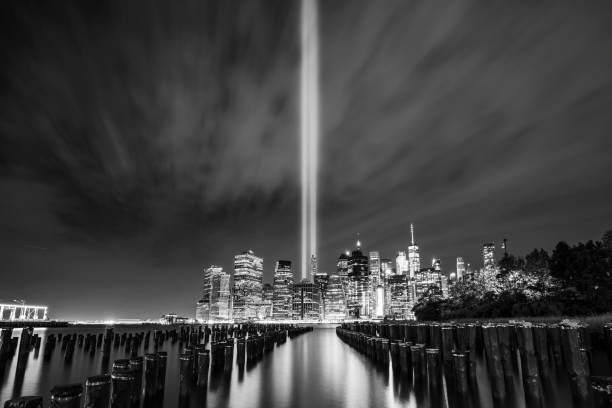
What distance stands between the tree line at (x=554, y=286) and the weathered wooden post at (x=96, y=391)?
39.0 m

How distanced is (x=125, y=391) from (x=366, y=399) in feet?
27.6

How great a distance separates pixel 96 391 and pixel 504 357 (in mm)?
19572

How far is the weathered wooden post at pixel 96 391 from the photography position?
7.24 metres

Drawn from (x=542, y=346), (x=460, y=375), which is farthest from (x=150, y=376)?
(x=542, y=346)

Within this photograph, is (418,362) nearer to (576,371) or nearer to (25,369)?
(576,371)

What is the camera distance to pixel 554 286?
39.0m

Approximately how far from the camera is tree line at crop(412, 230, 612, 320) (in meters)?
34.9

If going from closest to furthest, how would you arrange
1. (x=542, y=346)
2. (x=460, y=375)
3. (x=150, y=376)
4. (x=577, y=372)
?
1. (x=150, y=376)
2. (x=460, y=375)
3. (x=577, y=372)
4. (x=542, y=346)

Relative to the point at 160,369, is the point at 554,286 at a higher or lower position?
higher

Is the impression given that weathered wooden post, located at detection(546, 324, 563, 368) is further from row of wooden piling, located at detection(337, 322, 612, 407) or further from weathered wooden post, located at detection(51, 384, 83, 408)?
weathered wooden post, located at detection(51, 384, 83, 408)

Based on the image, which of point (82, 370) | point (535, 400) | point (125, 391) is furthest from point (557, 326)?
point (82, 370)

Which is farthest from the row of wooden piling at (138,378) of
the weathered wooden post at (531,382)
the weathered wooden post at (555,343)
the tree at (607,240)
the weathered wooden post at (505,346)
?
the tree at (607,240)

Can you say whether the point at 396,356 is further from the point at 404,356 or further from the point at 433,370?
the point at 433,370

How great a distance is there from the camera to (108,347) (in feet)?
91.5
